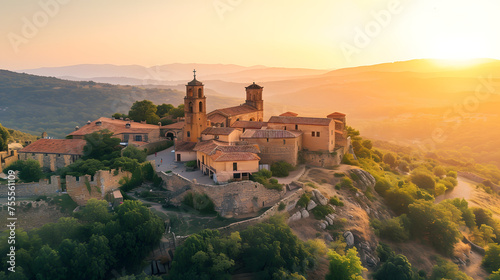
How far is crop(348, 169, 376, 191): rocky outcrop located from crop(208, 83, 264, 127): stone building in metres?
16.8

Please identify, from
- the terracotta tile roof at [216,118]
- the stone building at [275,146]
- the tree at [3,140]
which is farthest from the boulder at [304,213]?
the tree at [3,140]

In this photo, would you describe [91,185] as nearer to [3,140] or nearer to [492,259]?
[3,140]

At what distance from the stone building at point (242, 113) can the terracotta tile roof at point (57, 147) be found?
16.1 meters

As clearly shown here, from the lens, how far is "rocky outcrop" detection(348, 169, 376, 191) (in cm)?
4022

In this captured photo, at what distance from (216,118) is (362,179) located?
1991 cm

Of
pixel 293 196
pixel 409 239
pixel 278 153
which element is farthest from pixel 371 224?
pixel 278 153

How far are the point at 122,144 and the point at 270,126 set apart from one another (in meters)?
18.1

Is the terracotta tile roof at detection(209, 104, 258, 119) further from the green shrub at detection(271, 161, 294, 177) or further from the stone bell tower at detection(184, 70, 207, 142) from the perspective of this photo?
the green shrub at detection(271, 161, 294, 177)

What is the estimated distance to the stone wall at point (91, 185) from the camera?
98.0ft

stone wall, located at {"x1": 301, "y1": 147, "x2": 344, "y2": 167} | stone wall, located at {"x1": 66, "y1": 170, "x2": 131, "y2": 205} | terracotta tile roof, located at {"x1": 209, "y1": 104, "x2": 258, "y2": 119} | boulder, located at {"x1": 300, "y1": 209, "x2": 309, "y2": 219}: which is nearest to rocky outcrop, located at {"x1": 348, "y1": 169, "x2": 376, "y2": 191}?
stone wall, located at {"x1": 301, "y1": 147, "x2": 344, "y2": 167}

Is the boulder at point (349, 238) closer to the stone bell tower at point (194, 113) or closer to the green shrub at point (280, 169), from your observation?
the green shrub at point (280, 169)

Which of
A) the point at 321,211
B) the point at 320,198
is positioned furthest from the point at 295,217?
the point at 320,198

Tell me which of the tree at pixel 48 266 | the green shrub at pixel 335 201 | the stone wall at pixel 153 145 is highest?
the stone wall at pixel 153 145

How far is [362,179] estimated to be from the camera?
41.0 meters
